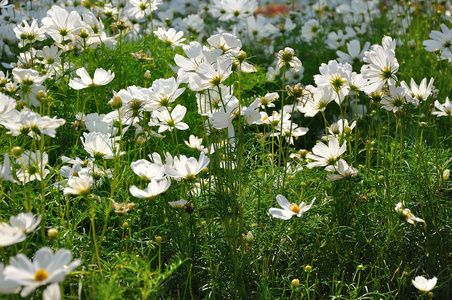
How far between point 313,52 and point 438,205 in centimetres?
200

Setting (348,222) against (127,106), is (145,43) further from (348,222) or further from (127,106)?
(348,222)

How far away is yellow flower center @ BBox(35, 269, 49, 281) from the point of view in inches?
35.6

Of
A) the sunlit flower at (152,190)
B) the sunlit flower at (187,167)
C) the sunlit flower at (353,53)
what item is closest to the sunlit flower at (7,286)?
the sunlit flower at (152,190)

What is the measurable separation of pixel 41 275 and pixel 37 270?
0.04ft

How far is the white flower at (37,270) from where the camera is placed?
34.5 inches

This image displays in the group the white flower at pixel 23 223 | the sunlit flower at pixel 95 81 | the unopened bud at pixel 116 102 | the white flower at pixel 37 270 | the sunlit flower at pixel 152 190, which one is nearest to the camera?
the white flower at pixel 37 270

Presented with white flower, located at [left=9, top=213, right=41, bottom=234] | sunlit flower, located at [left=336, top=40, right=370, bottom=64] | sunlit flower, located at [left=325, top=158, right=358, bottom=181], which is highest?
white flower, located at [left=9, top=213, right=41, bottom=234]

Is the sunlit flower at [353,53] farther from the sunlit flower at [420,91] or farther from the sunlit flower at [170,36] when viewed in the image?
the sunlit flower at [420,91]

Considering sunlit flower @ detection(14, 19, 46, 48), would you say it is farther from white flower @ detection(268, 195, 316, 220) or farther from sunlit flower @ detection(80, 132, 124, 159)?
white flower @ detection(268, 195, 316, 220)

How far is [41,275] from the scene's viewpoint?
0.91 metres

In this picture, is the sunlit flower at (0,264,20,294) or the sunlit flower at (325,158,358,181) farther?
the sunlit flower at (325,158,358,181)

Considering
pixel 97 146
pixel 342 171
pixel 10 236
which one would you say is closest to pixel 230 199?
pixel 342 171

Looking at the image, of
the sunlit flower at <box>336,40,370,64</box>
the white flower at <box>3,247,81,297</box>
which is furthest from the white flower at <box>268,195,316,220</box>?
the sunlit flower at <box>336,40,370,64</box>

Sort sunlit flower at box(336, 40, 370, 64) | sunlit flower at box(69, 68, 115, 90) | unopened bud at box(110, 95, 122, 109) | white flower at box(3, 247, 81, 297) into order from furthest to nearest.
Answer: sunlit flower at box(336, 40, 370, 64) < sunlit flower at box(69, 68, 115, 90) < unopened bud at box(110, 95, 122, 109) < white flower at box(3, 247, 81, 297)
